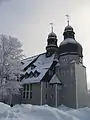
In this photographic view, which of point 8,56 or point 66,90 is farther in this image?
point 66,90

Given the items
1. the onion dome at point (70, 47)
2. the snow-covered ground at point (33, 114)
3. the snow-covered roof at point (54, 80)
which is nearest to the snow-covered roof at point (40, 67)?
the snow-covered roof at point (54, 80)

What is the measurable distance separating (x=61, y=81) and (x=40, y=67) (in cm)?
571

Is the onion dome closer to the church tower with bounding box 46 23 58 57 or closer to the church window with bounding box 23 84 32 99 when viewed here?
the church tower with bounding box 46 23 58 57

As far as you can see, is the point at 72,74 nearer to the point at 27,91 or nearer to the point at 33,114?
the point at 27,91

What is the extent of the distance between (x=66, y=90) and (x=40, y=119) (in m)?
25.6

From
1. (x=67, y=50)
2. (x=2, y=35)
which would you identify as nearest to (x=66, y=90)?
(x=67, y=50)

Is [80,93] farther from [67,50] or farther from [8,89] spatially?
[8,89]

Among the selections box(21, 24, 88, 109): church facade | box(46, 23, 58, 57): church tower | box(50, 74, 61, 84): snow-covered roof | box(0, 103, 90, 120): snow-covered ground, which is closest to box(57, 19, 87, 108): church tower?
box(21, 24, 88, 109): church facade

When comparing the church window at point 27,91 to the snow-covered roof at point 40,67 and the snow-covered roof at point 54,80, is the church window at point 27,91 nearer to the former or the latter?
the snow-covered roof at point 40,67

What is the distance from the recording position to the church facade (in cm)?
3500

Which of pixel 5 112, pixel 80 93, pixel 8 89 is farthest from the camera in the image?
pixel 80 93

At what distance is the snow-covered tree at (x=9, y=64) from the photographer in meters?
28.1

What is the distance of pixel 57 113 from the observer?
36.5ft

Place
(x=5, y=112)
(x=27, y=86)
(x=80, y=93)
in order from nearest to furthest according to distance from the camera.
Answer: (x=5, y=112)
(x=80, y=93)
(x=27, y=86)
